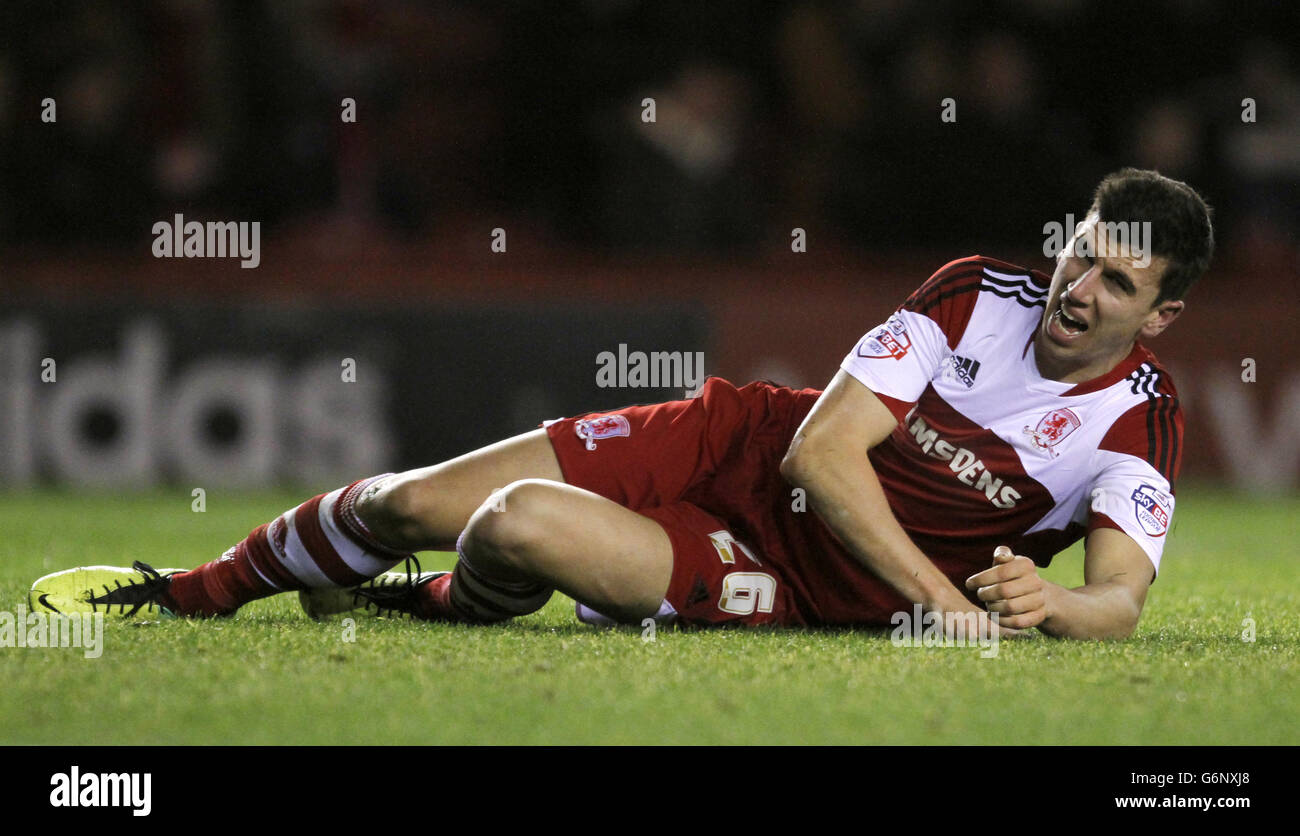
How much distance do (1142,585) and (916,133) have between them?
685 centimetres

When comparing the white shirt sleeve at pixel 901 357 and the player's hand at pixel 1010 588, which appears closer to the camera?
the player's hand at pixel 1010 588

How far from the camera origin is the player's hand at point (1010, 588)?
373 cm

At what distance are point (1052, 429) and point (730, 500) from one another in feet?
2.80

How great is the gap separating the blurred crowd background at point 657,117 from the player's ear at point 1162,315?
21.2ft

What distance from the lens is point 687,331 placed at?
10.1 m

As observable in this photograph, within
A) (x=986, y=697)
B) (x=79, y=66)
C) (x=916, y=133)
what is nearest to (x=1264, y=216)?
(x=916, y=133)

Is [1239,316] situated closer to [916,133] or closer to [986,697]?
[916,133]

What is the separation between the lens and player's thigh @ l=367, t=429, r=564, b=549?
3.98 m

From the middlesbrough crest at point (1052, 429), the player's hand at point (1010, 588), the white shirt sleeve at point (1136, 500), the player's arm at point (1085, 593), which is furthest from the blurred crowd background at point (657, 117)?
the player's hand at point (1010, 588)

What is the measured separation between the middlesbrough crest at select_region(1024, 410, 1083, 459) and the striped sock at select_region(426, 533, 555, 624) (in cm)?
128

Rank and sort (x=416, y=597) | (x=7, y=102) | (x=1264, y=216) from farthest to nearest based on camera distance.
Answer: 1. (x=1264, y=216)
2. (x=7, y=102)
3. (x=416, y=597)

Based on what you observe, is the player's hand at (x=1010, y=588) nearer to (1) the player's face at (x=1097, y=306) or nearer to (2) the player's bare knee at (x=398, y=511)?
(1) the player's face at (x=1097, y=306)

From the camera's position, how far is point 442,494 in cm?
401

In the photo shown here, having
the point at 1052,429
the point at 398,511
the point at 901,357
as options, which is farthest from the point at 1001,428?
the point at 398,511
